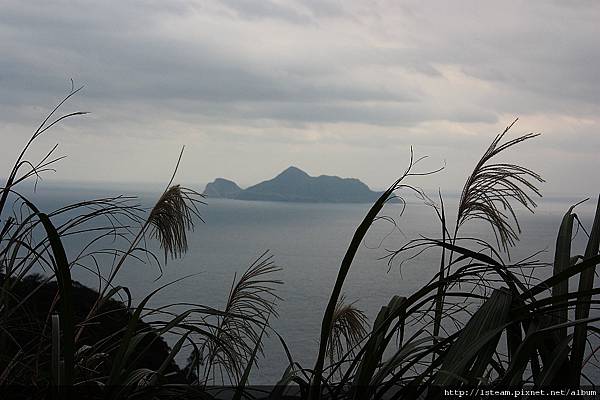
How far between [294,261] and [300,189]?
24727 millimetres

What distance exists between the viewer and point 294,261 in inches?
730

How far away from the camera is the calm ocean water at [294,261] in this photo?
28.0ft

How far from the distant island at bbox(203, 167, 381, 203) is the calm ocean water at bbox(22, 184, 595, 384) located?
2.96ft

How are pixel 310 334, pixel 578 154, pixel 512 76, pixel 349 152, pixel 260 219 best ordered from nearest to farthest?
pixel 310 334 < pixel 578 154 < pixel 512 76 < pixel 349 152 < pixel 260 219

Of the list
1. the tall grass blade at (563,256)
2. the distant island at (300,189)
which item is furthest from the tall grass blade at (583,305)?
the distant island at (300,189)

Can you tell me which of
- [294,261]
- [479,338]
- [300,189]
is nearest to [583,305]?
[479,338]

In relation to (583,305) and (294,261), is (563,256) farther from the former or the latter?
(294,261)

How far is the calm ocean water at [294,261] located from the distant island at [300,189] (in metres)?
0.90

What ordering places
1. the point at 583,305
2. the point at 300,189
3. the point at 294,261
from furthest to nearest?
1. the point at 300,189
2. the point at 294,261
3. the point at 583,305

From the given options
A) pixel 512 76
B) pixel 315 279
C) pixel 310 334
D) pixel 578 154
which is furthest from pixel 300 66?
pixel 512 76

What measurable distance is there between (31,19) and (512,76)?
22129 mm

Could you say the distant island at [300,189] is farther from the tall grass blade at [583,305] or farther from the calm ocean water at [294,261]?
the tall grass blade at [583,305]

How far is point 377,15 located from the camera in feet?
24.4

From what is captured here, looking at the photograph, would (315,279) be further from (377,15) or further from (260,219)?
(260,219)
